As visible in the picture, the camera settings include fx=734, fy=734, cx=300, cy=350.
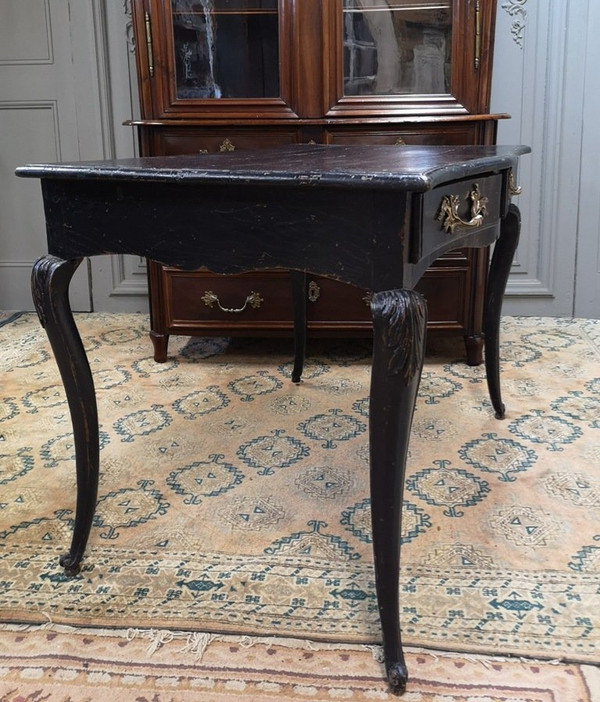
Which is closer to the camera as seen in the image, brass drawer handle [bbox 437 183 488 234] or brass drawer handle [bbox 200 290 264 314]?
brass drawer handle [bbox 437 183 488 234]

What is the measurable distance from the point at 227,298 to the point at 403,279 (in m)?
1.62

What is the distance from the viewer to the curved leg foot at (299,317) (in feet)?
7.24

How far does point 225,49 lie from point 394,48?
1.85 feet

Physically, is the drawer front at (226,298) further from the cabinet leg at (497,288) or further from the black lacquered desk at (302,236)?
the black lacquered desk at (302,236)

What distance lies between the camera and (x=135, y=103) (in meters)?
3.03

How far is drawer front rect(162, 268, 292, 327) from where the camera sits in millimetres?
2516

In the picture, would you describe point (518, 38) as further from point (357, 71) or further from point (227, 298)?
point (227, 298)

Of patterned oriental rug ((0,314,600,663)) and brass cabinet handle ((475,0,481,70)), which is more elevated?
brass cabinet handle ((475,0,481,70))

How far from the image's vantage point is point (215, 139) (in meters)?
2.42

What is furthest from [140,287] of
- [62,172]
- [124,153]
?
[62,172]

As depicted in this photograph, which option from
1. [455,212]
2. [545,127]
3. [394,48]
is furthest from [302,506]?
[545,127]

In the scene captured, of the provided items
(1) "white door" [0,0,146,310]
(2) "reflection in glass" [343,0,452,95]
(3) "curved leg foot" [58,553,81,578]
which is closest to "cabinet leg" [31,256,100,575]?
(3) "curved leg foot" [58,553,81,578]

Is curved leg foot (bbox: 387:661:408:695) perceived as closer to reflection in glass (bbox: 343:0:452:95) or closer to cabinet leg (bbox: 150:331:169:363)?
cabinet leg (bbox: 150:331:169:363)

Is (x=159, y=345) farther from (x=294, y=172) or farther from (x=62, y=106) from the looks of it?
(x=294, y=172)
